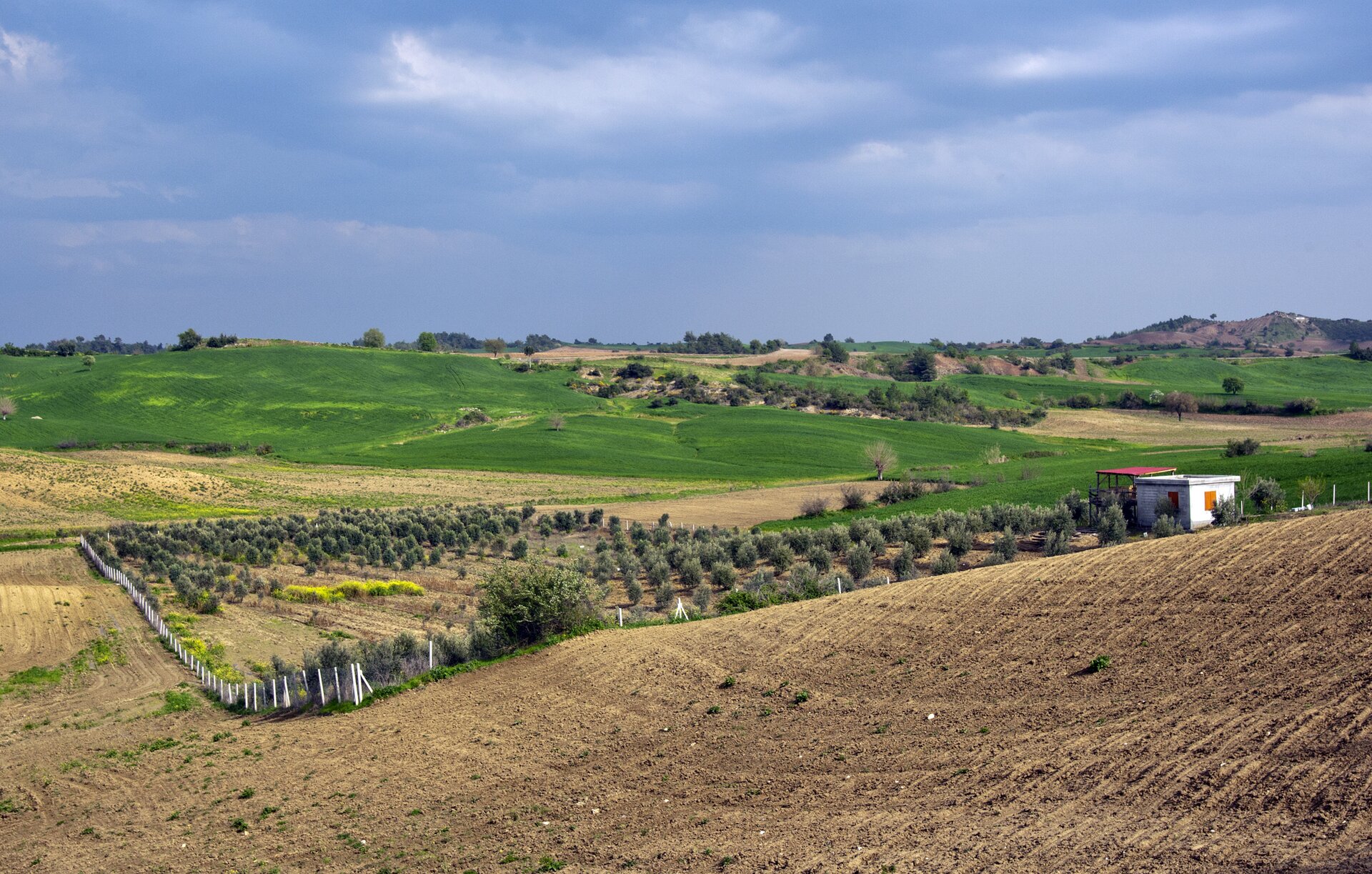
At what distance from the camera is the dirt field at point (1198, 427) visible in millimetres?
92562

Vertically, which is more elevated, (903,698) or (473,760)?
(903,698)

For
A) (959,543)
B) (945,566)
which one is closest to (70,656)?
(945,566)

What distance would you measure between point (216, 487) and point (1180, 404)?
359 feet

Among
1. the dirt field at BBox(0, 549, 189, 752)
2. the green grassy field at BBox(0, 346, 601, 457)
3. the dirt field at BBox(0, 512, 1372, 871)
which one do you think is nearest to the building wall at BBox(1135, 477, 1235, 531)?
the dirt field at BBox(0, 512, 1372, 871)

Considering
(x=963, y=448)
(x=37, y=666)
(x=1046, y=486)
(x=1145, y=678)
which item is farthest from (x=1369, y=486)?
(x=963, y=448)

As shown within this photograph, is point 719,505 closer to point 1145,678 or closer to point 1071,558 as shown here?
point 1071,558

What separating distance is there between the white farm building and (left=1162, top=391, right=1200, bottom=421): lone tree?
313ft

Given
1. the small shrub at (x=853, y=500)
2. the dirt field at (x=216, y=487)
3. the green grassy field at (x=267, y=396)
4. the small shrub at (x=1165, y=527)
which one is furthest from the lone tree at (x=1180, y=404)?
the small shrub at (x=1165, y=527)

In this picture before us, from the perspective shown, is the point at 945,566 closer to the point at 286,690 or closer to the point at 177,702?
the point at 286,690

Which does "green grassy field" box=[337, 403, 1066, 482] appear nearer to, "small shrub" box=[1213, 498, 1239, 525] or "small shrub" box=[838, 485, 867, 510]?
"small shrub" box=[838, 485, 867, 510]

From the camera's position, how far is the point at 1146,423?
115 meters

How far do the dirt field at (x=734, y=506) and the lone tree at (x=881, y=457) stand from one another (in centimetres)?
301

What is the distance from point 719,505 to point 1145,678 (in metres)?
53.2

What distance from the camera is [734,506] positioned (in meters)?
67.6
